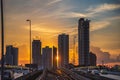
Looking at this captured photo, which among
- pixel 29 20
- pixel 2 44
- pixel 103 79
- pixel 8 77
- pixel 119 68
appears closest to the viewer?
pixel 2 44

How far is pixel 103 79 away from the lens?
8531 centimetres

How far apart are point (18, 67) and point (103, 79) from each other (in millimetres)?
100118

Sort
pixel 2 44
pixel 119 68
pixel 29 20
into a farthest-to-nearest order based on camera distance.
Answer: pixel 119 68, pixel 29 20, pixel 2 44

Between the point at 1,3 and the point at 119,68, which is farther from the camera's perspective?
the point at 119,68

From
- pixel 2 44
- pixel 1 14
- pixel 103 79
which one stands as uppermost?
pixel 1 14

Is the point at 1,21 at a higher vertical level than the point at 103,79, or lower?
higher

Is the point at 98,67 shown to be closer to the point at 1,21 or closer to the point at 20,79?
the point at 20,79

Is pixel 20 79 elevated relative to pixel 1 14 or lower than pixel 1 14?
lower

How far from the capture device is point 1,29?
57.3m

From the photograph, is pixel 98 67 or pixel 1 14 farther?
pixel 98 67

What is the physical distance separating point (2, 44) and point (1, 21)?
3.00m

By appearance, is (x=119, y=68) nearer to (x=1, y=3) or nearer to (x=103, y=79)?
(x=103, y=79)

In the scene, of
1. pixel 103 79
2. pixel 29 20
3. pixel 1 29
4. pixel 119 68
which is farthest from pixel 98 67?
pixel 1 29

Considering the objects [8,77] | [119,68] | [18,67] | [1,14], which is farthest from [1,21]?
[18,67]
